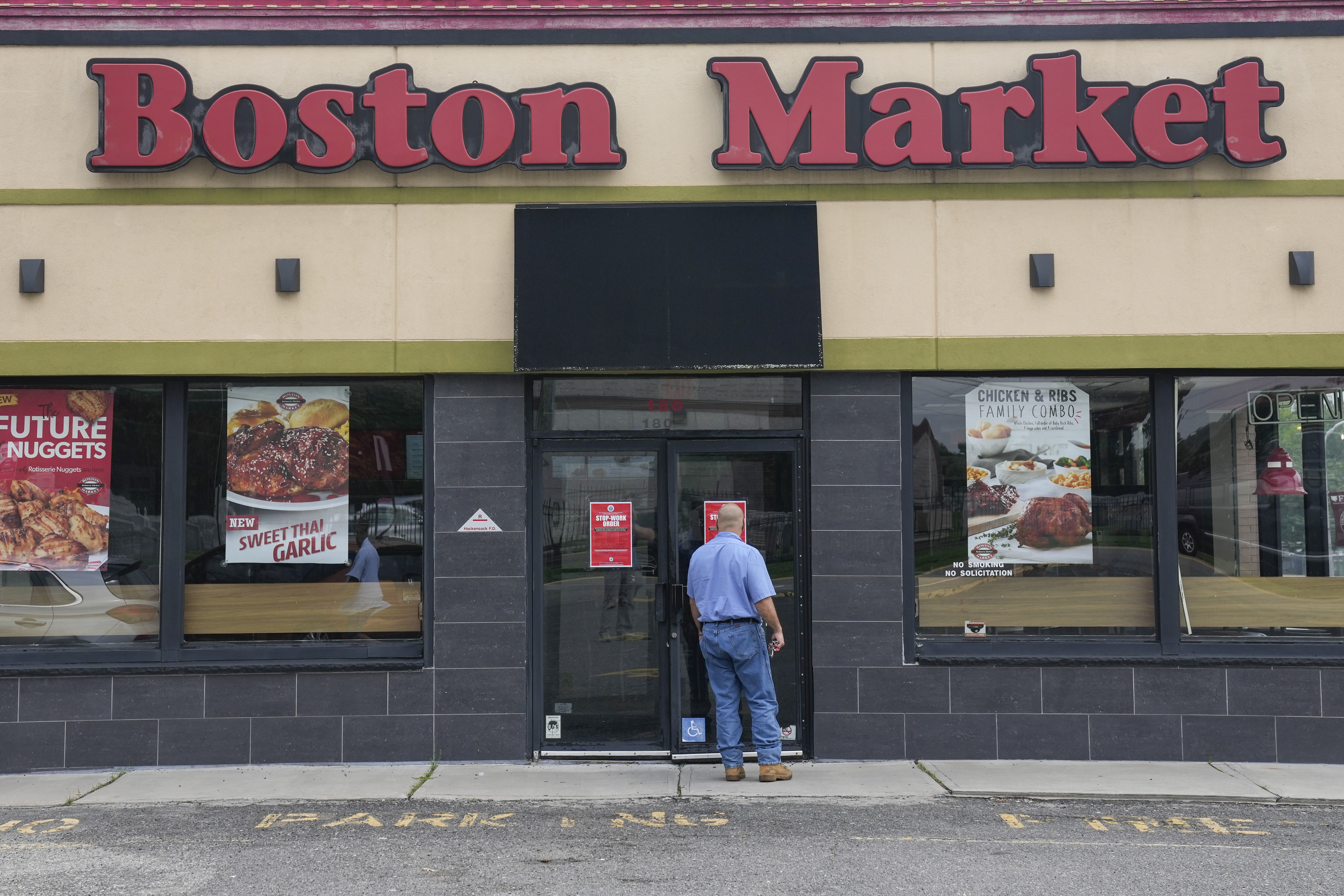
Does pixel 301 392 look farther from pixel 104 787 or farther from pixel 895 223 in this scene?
pixel 895 223

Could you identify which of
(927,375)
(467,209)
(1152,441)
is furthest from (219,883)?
(1152,441)

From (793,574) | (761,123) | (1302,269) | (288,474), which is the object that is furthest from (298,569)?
(1302,269)

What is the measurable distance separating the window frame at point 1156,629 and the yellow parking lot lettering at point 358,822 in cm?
381

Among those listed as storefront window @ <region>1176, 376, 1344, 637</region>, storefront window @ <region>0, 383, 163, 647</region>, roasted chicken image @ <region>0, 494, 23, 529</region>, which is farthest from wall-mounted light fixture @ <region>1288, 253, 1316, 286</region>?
roasted chicken image @ <region>0, 494, 23, 529</region>

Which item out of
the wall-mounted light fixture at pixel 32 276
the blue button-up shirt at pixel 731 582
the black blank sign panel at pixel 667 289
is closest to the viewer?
the blue button-up shirt at pixel 731 582

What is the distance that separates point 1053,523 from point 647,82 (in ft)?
14.7

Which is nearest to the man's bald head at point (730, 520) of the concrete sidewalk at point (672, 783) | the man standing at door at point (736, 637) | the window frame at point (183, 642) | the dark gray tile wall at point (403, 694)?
the man standing at door at point (736, 637)

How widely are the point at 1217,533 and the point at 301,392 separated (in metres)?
6.92

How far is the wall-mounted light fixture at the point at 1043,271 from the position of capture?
7.94 meters

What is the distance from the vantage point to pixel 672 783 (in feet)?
24.0

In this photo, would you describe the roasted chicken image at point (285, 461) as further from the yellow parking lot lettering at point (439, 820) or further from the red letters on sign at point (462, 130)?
the yellow parking lot lettering at point (439, 820)

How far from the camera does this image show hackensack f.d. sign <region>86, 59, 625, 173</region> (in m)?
7.87

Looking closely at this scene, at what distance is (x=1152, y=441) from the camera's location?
8.08m

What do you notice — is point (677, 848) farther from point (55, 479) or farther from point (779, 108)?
point (55, 479)
